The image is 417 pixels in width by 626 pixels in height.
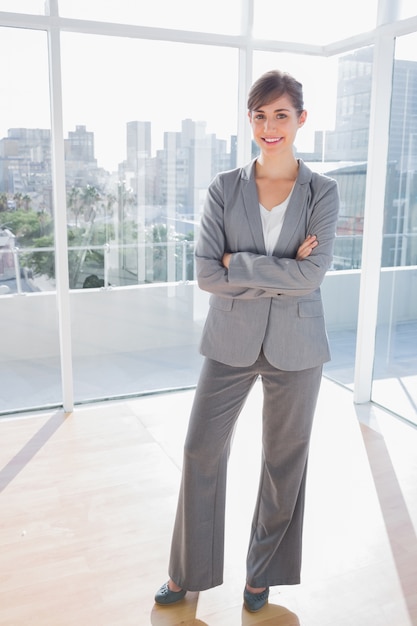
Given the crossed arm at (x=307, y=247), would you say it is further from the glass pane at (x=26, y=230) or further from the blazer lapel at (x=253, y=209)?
the glass pane at (x=26, y=230)

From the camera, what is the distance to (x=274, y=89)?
1.88m

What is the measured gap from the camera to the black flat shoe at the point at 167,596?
2141mm

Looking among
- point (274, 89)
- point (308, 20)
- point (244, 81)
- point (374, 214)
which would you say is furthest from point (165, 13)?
point (274, 89)

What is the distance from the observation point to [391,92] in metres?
3.73

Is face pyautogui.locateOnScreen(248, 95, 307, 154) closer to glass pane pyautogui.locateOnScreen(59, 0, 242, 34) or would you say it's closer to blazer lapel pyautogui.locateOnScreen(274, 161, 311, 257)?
blazer lapel pyautogui.locateOnScreen(274, 161, 311, 257)

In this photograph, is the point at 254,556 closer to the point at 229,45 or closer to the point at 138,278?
the point at 138,278

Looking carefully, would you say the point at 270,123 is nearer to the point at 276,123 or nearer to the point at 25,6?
the point at 276,123

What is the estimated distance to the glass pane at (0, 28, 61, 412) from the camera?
3.51 metres

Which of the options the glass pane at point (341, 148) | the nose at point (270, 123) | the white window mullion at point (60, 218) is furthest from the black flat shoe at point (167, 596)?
the glass pane at point (341, 148)

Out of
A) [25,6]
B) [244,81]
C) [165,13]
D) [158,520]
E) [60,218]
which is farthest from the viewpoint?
[244,81]

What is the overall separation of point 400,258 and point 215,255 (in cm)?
205

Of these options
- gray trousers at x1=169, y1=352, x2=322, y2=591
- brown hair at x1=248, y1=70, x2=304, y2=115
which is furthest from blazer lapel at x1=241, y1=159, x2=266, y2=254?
gray trousers at x1=169, y1=352, x2=322, y2=591

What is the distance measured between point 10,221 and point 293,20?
218 centimetres

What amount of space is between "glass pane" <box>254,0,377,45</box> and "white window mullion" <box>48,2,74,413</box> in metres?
1.30
